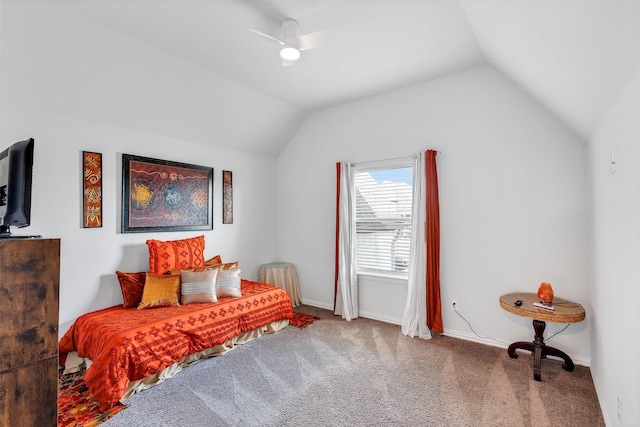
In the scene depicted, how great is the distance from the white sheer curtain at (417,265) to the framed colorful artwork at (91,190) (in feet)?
10.9

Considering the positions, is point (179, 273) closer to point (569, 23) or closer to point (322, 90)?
point (322, 90)

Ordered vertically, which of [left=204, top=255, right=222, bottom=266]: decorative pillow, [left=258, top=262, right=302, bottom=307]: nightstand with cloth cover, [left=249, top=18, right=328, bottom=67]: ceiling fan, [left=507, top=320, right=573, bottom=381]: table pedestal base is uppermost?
[left=249, top=18, right=328, bottom=67]: ceiling fan

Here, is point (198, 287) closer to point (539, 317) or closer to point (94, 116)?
point (94, 116)

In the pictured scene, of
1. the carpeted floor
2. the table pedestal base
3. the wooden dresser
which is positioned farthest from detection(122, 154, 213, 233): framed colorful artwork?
the table pedestal base

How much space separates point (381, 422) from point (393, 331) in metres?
1.64

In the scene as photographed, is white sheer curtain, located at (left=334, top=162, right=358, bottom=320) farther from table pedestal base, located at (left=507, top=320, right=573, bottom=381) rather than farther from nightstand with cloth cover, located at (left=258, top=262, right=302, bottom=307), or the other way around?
table pedestal base, located at (left=507, top=320, right=573, bottom=381)

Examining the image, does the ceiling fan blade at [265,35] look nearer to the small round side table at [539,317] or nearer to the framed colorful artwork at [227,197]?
the framed colorful artwork at [227,197]

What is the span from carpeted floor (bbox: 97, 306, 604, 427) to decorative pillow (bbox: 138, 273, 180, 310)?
0.70 meters

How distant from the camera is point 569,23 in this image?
1481 mm

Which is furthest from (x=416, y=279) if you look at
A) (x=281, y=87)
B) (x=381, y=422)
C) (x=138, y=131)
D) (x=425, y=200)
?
(x=138, y=131)

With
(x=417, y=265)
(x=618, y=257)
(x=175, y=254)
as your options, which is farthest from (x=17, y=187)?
(x=417, y=265)

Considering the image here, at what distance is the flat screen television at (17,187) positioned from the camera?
1480 mm

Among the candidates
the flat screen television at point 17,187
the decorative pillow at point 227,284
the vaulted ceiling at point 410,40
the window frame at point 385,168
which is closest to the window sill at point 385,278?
the window frame at point 385,168

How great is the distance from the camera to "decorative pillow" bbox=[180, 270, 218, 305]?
10.4 feet
